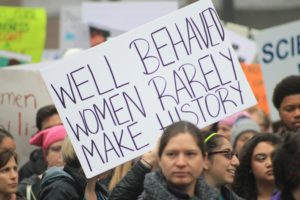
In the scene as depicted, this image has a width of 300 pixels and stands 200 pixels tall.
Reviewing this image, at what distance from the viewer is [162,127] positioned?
7219mm

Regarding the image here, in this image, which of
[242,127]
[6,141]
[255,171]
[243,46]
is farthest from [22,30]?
[255,171]

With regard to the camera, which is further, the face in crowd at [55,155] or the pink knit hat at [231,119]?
the pink knit hat at [231,119]

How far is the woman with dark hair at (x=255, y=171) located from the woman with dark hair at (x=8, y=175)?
4.24 feet

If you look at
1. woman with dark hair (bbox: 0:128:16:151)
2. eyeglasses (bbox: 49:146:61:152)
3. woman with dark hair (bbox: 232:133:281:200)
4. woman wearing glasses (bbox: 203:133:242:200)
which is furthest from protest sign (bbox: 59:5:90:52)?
woman wearing glasses (bbox: 203:133:242:200)

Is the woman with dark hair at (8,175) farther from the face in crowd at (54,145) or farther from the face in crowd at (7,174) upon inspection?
the face in crowd at (54,145)

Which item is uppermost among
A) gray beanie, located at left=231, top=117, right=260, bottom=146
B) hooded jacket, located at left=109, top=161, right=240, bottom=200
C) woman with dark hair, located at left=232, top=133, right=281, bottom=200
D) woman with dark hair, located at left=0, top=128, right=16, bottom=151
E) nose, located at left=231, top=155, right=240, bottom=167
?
woman with dark hair, located at left=0, top=128, right=16, bottom=151

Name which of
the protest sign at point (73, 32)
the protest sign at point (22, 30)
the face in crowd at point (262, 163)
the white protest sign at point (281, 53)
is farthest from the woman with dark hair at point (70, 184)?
the protest sign at point (73, 32)

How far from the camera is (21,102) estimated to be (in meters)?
10.0

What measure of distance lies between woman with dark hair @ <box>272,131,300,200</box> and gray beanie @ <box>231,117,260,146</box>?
3.27m

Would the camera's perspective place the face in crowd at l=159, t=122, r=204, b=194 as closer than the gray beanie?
Yes

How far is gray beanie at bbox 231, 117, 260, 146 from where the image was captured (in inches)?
371

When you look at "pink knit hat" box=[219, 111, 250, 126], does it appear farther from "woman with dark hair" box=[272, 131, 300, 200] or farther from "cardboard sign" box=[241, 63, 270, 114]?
"woman with dark hair" box=[272, 131, 300, 200]

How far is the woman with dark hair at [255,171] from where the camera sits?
24.4 ft

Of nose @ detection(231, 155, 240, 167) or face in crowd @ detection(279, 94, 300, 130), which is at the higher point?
nose @ detection(231, 155, 240, 167)
